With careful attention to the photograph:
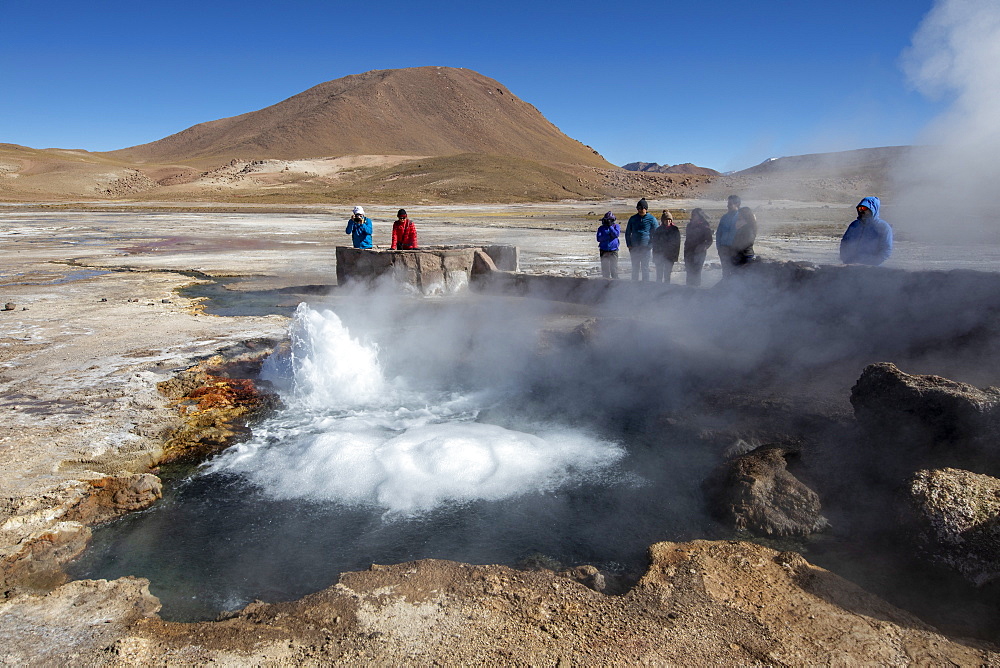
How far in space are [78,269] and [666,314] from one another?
11.5 m

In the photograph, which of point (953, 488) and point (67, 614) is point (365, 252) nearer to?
point (67, 614)

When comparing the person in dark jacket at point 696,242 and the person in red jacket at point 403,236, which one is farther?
the person in red jacket at point 403,236

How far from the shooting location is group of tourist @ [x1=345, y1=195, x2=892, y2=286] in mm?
5680

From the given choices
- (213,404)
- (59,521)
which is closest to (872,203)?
(213,404)

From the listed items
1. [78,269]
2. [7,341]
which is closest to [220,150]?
[78,269]

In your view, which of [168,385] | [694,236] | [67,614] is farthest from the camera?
[694,236]

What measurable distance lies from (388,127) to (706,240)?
101 m

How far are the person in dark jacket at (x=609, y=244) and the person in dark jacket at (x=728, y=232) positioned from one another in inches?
77.8

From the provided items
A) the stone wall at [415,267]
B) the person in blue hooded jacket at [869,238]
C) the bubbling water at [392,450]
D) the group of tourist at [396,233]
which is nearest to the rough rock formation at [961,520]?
the bubbling water at [392,450]

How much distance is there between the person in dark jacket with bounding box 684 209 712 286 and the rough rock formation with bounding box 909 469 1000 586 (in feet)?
17.1

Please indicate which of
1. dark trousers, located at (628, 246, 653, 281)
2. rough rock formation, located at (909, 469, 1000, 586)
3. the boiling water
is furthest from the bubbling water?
dark trousers, located at (628, 246, 653, 281)

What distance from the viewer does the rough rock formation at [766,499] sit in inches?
124

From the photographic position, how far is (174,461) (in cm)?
411

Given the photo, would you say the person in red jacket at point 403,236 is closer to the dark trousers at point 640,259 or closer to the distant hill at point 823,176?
the dark trousers at point 640,259
